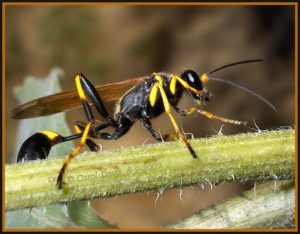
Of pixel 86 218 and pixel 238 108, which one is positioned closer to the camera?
pixel 86 218

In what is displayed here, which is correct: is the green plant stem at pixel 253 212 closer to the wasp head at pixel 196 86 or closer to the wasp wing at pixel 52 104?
the wasp head at pixel 196 86

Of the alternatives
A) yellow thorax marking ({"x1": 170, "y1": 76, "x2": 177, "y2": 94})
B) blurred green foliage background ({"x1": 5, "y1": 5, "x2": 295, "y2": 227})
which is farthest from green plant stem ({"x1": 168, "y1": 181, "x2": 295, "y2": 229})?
blurred green foliage background ({"x1": 5, "y1": 5, "x2": 295, "y2": 227})

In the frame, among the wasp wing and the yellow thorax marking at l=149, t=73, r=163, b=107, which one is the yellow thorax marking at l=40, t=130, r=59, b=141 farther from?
the yellow thorax marking at l=149, t=73, r=163, b=107

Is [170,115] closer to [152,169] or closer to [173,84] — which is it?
[173,84]

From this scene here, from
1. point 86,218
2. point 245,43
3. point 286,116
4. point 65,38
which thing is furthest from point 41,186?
point 65,38

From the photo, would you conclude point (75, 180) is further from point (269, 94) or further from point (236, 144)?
point (269, 94)

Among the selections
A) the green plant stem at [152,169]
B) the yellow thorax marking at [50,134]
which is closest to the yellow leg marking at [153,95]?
the yellow thorax marking at [50,134]
